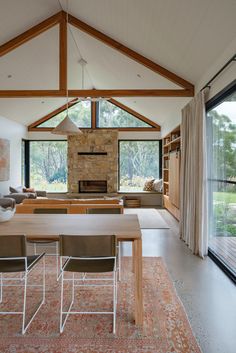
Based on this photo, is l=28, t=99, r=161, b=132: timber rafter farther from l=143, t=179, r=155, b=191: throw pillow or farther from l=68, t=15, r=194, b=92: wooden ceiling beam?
l=68, t=15, r=194, b=92: wooden ceiling beam

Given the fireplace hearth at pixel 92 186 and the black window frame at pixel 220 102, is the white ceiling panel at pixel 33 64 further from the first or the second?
the fireplace hearth at pixel 92 186

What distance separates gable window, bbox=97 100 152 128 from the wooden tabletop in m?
7.61

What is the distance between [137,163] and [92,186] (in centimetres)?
187

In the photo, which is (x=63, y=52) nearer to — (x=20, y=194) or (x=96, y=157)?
(x=20, y=194)

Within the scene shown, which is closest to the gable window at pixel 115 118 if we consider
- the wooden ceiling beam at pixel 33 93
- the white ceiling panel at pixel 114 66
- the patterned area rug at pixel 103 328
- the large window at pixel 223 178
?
the white ceiling panel at pixel 114 66

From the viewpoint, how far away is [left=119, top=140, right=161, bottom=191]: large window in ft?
34.3

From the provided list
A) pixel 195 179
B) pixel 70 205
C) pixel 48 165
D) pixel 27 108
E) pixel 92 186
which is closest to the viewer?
pixel 195 179

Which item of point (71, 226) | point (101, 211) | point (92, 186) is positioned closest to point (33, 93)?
point (101, 211)

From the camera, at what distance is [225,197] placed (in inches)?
149

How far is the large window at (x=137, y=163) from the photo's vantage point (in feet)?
34.3

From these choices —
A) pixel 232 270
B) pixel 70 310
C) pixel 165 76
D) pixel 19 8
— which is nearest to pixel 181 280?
pixel 232 270

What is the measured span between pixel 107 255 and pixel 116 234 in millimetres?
208

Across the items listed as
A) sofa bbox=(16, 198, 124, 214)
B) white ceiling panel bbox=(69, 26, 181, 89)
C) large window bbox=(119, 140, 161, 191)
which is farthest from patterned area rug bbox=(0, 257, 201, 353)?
large window bbox=(119, 140, 161, 191)

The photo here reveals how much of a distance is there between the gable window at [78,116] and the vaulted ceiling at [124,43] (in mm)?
1785
